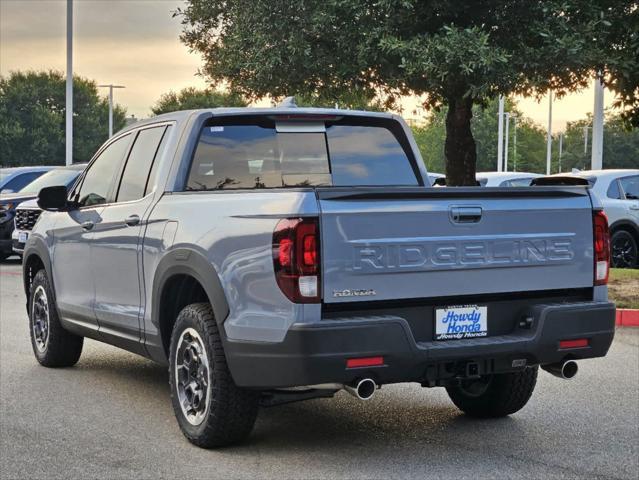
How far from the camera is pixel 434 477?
5.64 meters

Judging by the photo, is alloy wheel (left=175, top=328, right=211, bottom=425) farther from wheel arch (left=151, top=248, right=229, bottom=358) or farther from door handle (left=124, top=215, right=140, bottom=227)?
door handle (left=124, top=215, right=140, bottom=227)

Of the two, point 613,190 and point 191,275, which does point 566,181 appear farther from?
point 613,190

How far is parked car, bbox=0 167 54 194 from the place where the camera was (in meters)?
21.6

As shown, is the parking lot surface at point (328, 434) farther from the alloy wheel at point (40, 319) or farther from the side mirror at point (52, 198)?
the side mirror at point (52, 198)

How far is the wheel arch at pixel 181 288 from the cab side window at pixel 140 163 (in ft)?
3.04

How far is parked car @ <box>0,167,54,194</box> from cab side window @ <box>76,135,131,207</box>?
13539 mm

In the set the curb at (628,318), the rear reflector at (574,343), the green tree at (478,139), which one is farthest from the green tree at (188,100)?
the rear reflector at (574,343)

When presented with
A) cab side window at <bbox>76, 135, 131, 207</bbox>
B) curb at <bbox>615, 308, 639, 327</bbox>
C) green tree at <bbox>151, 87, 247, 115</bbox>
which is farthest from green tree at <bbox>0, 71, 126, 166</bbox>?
cab side window at <bbox>76, 135, 131, 207</bbox>

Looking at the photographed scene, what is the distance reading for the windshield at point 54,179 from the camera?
19.0 m

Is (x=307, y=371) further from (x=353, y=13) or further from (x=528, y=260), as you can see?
(x=353, y=13)

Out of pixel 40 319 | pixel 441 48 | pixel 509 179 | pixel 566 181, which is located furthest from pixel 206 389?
pixel 509 179

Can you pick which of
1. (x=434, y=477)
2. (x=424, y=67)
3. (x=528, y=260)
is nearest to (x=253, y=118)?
(x=528, y=260)

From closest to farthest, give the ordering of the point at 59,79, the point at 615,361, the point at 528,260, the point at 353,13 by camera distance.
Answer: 1. the point at 528,260
2. the point at 615,361
3. the point at 353,13
4. the point at 59,79

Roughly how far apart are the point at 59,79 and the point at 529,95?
8365 cm
